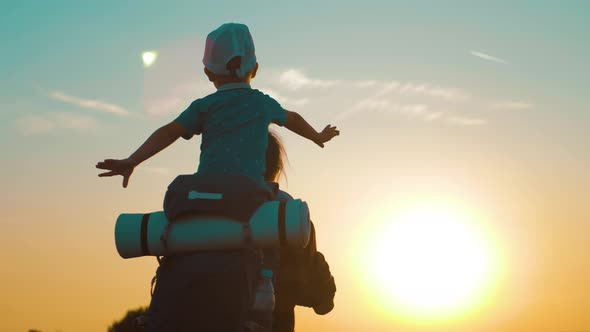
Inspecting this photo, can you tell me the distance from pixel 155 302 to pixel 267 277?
750 millimetres

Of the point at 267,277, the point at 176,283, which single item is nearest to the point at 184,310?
the point at 176,283

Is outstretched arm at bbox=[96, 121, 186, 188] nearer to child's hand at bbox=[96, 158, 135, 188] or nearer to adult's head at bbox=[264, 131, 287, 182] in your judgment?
child's hand at bbox=[96, 158, 135, 188]

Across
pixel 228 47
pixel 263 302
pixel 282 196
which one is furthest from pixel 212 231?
pixel 228 47

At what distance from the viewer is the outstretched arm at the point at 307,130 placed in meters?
7.25

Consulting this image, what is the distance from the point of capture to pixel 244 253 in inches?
246

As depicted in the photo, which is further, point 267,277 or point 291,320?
point 291,320

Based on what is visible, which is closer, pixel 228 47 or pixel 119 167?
pixel 119 167

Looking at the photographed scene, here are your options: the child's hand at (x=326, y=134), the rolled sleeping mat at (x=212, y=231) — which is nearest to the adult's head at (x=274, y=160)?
the child's hand at (x=326, y=134)

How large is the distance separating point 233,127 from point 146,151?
0.62m

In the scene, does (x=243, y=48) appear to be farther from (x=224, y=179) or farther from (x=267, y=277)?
(x=267, y=277)

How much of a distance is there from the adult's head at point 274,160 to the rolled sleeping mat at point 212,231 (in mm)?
1689

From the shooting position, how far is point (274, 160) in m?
7.96

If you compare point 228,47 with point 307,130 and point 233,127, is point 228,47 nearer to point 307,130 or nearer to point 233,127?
point 233,127

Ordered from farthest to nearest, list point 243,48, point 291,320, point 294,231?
point 291,320 → point 243,48 → point 294,231
